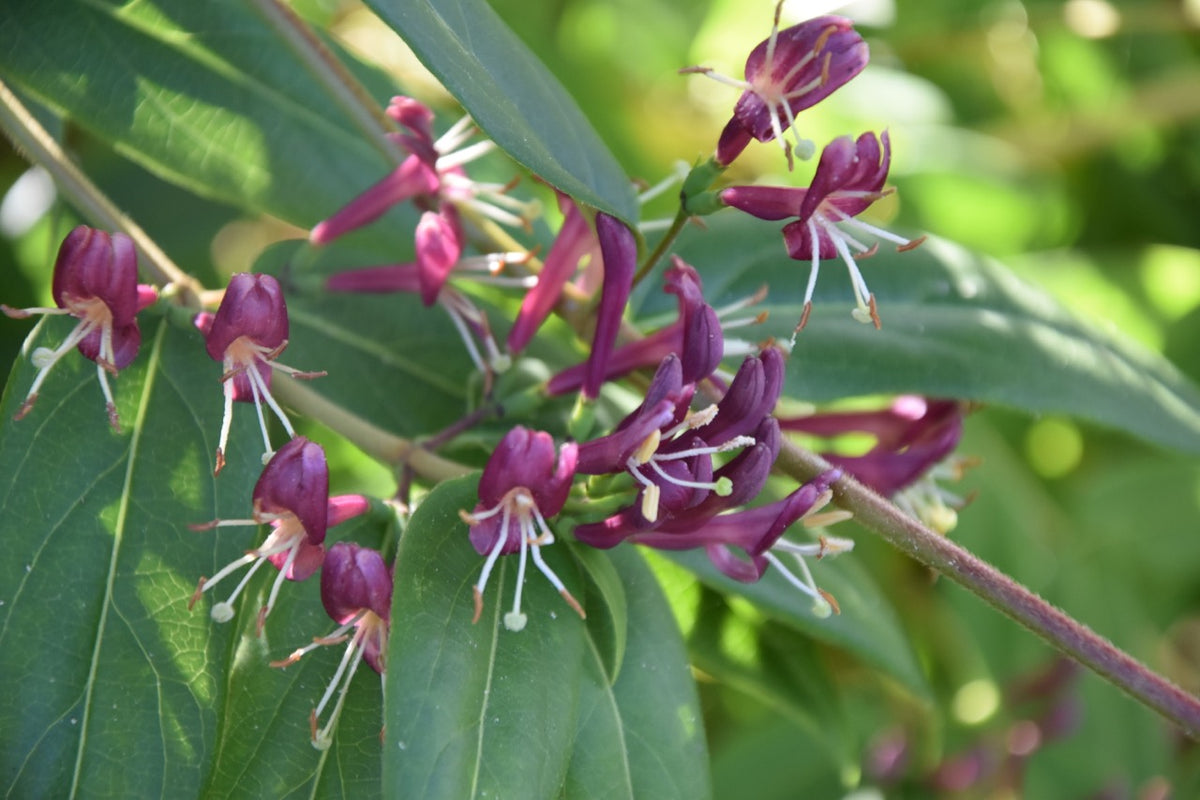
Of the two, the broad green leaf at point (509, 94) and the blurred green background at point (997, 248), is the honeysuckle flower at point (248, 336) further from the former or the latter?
the blurred green background at point (997, 248)

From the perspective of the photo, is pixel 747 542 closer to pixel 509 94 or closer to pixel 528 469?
pixel 528 469

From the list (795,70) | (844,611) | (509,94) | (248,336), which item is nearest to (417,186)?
(509,94)

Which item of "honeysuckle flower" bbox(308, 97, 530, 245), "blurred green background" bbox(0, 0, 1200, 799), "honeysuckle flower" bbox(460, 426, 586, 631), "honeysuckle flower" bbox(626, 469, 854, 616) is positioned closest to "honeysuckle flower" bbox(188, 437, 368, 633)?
"honeysuckle flower" bbox(460, 426, 586, 631)

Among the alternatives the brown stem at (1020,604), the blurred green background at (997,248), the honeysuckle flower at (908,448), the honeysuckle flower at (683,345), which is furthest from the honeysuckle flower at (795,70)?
the blurred green background at (997,248)

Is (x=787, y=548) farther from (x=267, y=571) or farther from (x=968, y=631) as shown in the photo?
(x=968, y=631)

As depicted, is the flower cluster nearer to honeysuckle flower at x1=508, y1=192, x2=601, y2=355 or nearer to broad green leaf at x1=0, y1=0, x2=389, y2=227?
honeysuckle flower at x1=508, y1=192, x2=601, y2=355
